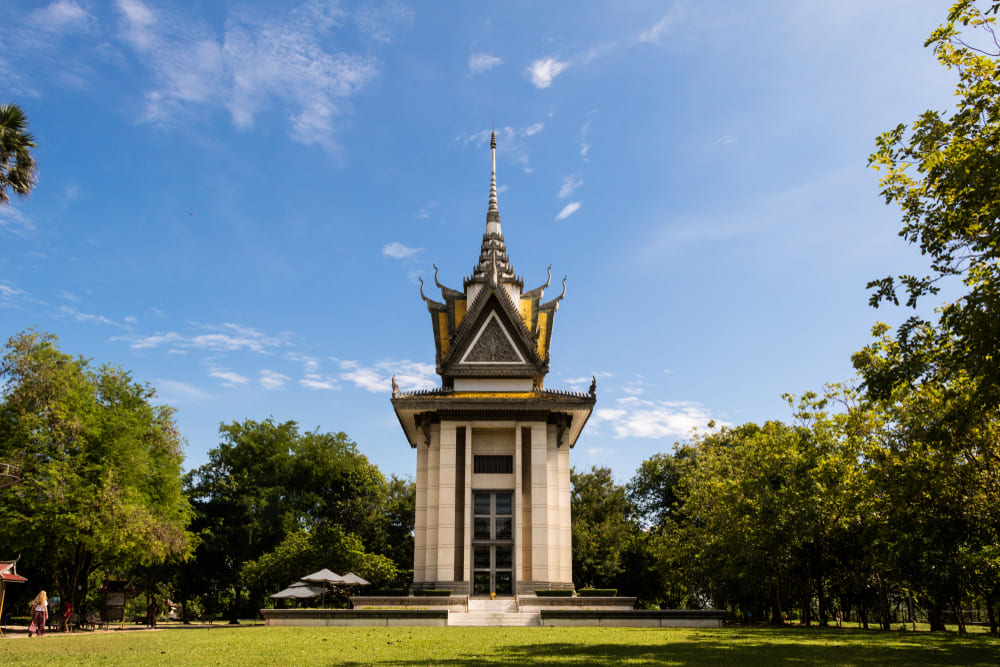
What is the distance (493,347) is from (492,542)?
31.7 ft

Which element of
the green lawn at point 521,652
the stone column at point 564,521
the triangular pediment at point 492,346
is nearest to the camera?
the green lawn at point 521,652

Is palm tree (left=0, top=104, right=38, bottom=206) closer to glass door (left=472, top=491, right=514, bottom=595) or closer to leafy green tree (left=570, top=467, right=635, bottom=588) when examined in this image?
glass door (left=472, top=491, right=514, bottom=595)

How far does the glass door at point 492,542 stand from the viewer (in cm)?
3312

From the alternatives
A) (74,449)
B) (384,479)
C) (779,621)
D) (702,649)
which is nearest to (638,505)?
(384,479)

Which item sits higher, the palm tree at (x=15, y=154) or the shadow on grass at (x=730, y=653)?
the palm tree at (x=15, y=154)

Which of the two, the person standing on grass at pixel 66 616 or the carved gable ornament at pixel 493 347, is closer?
the person standing on grass at pixel 66 616

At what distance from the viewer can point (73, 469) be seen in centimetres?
3269

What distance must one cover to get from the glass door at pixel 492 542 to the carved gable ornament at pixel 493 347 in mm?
6657

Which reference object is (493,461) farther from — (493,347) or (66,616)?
(66,616)

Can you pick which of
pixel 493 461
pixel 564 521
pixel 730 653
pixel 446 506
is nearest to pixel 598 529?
pixel 564 521

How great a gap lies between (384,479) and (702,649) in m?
45.6

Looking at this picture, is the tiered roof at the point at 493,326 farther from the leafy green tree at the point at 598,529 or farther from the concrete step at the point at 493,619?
the leafy green tree at the point at 598,529

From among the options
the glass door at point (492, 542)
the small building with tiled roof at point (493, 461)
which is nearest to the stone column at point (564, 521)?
the small building with tiled roof at point (493, 461)

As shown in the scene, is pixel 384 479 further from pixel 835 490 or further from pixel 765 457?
pixel 835 490
